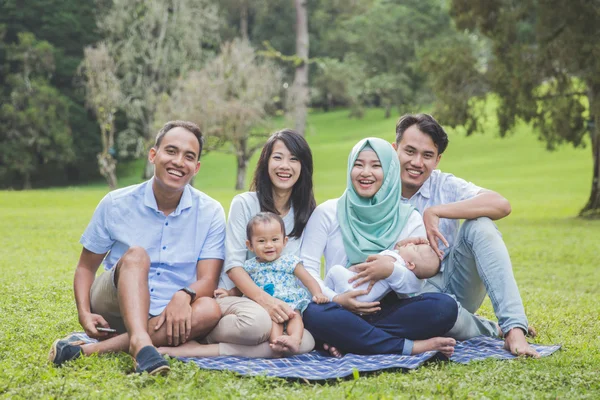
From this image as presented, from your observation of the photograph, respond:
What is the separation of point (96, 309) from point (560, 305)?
17.3 feet

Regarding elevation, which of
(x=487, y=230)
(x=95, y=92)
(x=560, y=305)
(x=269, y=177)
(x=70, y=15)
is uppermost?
(x=70, y=15)

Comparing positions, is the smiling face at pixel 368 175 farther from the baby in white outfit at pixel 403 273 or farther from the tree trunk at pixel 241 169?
the tree trunk at pixel 241 169

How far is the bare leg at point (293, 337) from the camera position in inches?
187

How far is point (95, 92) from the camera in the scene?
3148cm

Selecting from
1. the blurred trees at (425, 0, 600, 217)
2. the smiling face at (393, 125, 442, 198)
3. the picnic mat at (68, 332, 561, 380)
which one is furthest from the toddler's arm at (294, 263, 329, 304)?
the blurred trees at (425, 0, 600, 217)

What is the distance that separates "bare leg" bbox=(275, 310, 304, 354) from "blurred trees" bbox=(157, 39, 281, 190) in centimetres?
2504

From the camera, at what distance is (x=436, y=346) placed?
15.8 feet

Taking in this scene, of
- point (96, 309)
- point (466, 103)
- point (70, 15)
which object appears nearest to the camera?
point (96, 309)

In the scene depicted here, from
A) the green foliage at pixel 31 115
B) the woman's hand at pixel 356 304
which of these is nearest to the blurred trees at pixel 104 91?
the green foliage at pixel 31 115

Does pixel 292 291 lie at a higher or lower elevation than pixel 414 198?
lower

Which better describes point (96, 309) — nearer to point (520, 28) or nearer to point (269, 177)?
point (269, 177)

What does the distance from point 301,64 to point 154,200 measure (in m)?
25.2

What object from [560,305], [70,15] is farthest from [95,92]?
[560,305]

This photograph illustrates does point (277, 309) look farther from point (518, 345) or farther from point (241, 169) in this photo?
point (241, 169)
